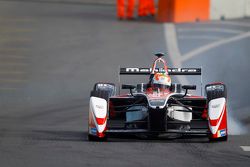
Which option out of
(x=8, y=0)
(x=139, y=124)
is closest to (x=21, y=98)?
(x=139, y=124)

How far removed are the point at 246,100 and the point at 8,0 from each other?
18261 mm

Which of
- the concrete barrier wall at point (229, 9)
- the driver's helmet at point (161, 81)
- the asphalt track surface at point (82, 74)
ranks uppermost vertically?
the concrete barrier wall at point (229, 9)

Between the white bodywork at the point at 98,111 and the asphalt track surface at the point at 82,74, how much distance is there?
34 centimetres

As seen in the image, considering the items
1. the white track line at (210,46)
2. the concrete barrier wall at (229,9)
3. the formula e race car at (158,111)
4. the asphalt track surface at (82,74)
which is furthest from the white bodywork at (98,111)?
the concrete barrier wall at (229,9)

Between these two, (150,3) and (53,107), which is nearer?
(53,107)

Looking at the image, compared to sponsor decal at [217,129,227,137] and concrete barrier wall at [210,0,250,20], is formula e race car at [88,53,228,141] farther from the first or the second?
concrete barrier wall at [210,0,250,20]

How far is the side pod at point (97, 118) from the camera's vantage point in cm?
1636

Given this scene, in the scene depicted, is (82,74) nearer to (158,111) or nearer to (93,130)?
(93,130)

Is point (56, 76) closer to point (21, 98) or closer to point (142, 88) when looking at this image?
point (21, 98)

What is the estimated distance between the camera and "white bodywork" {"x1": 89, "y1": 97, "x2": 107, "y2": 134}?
16.4 meters

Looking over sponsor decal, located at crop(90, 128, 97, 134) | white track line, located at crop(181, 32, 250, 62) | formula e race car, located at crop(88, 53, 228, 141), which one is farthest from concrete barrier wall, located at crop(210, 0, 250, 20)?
sponsor decal, located at crop(90, 128, 97, 134)

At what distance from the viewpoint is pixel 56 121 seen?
66.4 feet

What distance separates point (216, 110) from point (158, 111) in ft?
3.56

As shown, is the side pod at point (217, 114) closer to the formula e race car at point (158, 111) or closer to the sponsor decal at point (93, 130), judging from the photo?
the formula e race car at point (158, 111)
